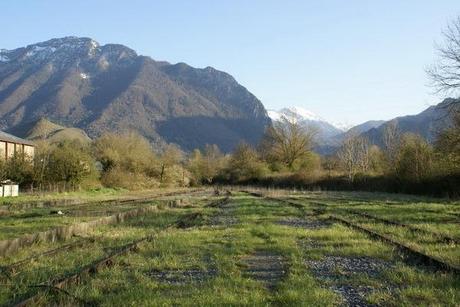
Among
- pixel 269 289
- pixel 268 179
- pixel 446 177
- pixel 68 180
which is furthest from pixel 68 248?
pixel 268 179

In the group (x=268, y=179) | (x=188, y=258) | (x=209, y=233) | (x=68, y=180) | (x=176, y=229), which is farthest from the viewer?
(x=268, y=179)

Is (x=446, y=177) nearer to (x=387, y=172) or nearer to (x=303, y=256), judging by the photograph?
(x=387, y=172)

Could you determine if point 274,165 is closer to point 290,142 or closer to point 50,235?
point 290,142

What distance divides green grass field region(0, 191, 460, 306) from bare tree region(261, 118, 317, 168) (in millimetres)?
68712

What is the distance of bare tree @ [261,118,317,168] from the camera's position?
8575 cm

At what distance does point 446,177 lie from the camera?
41.5m

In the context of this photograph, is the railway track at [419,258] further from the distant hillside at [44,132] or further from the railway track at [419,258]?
the distant hillside at [44,132]

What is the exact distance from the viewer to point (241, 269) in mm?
10000

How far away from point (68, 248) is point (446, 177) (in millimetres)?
35188

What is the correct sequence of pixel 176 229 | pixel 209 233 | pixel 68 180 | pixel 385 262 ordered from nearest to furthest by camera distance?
pixel 385 262 < pixel 209 233 < pixel 176 229 < pixel 68 180

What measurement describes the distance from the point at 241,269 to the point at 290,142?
3035 inches

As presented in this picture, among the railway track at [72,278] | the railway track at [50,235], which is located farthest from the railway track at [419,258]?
the railway track at [50,235]

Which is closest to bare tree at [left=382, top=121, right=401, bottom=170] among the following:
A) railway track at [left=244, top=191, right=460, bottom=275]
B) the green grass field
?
the green grass field

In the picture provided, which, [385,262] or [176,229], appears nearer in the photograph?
[385,262]
